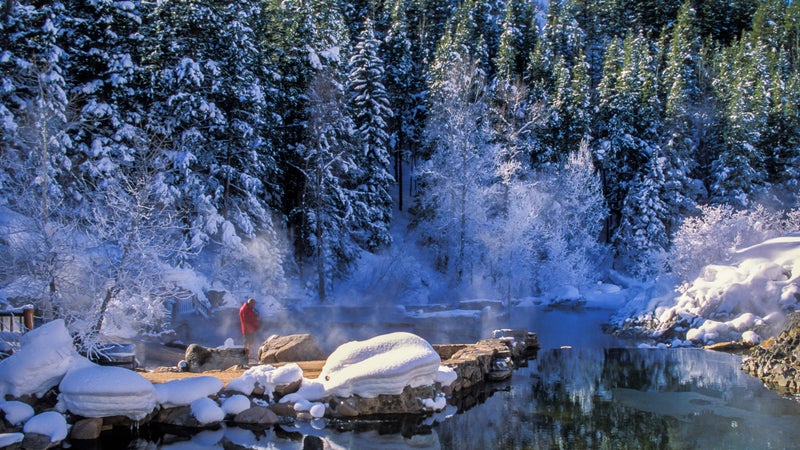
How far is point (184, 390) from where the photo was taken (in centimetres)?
1087

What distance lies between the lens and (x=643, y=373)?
16359 mm

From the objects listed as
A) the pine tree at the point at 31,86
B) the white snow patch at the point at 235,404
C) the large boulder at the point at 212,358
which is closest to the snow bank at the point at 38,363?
the white snow patch at the point at 235,404

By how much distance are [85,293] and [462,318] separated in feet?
60.4

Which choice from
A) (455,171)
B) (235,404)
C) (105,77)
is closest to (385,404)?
(235,404)

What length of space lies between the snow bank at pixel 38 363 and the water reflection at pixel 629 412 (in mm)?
6465

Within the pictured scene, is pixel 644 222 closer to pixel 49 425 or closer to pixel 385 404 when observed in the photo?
pixel 385 404

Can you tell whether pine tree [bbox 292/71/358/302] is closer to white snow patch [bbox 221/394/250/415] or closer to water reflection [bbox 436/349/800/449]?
water reflection [bbox 436/349/800/449]

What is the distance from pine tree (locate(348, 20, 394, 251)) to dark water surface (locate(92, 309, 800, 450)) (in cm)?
1874

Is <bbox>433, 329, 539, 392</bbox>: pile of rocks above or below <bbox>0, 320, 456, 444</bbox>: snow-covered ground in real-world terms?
below

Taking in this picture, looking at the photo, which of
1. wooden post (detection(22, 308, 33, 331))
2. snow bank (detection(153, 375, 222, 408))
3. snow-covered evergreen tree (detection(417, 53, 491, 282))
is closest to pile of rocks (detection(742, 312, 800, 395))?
snow bank (detection(153, 375, 222, 408))

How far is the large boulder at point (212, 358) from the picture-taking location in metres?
13.9

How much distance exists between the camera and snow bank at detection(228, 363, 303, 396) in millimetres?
11344

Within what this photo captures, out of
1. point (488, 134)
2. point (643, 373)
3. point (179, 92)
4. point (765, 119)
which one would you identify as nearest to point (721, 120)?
point (765, 119)

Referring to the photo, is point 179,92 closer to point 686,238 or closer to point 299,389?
point 299,389
